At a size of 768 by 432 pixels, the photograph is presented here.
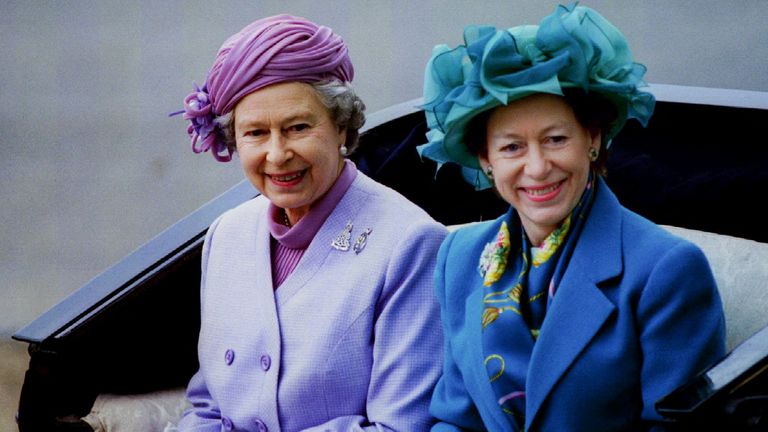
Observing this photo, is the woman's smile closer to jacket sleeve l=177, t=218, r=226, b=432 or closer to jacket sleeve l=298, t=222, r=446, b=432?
jacket sleeve l=298, t=222, r=446, b=432

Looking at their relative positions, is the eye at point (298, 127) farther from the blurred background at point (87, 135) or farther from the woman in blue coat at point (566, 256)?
the blurred background at point (87, 135)

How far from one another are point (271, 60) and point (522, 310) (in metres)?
0.81

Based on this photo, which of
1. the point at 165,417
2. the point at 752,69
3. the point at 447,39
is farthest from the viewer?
the point at 447,39

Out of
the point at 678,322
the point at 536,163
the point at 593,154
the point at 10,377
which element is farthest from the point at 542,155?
the point at 10,377

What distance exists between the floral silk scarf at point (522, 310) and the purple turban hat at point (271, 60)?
2.17 ft

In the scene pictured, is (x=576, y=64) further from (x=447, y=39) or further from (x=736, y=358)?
(x=447, y=39)

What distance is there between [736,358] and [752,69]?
3341 mm

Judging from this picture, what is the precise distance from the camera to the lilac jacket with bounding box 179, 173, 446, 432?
8.86 ft

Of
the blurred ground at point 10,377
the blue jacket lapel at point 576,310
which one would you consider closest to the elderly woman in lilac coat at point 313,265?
the blue jacket lapel at point 576,310

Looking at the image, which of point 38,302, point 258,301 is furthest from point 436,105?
point 38,302

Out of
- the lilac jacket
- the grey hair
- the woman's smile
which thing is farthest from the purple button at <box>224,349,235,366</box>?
the woman's smile

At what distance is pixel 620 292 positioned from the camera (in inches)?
89.6

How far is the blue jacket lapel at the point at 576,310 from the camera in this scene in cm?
229

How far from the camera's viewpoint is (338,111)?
281cm
